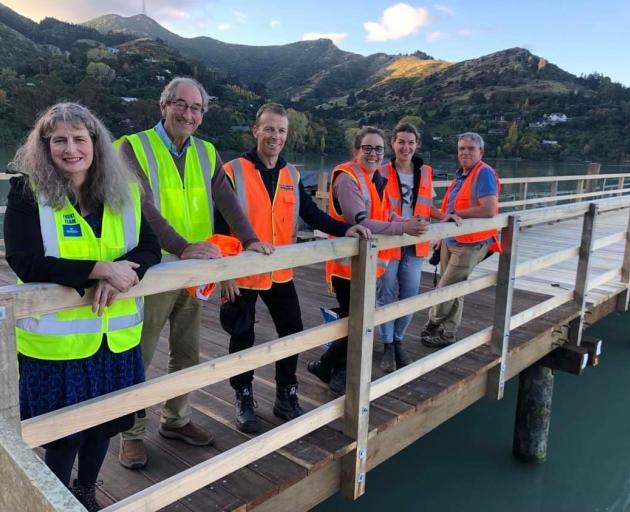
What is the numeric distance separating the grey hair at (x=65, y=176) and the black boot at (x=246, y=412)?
1356mm

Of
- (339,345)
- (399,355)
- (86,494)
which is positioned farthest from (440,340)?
(86,494)

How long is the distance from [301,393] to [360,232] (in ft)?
4.12

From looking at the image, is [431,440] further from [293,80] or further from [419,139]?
[293,80]

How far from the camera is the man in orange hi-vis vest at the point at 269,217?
2656 mm

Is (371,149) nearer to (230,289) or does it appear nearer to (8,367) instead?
(230,289)

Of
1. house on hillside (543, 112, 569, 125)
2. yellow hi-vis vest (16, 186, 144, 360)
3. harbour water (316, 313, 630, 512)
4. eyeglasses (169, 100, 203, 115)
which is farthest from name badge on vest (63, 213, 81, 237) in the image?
house on hillside (543, 112, 569, 125)

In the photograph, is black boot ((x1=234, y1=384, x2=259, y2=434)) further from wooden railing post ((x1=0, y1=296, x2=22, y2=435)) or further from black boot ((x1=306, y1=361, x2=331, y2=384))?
wooden railing post ((x1=0, y1=296, x2=22, y2=435))

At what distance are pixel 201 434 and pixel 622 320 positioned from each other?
826 centimetres

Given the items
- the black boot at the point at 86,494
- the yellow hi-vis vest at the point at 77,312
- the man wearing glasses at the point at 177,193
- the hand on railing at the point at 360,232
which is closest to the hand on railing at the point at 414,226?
the hand on railing at the point at 360,232

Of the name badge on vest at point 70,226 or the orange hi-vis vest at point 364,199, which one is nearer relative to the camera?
the name badge on vest at point 70,226

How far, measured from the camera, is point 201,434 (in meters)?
2.63

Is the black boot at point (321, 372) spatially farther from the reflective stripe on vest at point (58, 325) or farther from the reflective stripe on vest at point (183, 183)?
the reflective stripe on vest at point (58, 325)

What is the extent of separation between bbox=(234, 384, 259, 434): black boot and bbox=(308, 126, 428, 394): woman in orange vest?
66 cm

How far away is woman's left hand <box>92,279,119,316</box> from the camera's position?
155 cm
